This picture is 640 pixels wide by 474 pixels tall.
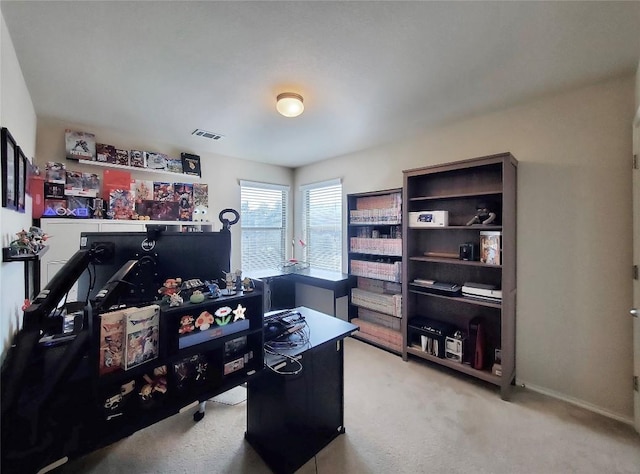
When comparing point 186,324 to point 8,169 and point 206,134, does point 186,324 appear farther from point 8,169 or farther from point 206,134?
point 206,134

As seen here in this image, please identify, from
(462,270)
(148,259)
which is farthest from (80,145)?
(462,270)

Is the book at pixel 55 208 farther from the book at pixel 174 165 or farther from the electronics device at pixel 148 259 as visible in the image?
the electronics device at pixel 148 259

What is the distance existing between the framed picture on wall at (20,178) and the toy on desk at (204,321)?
1659 mm

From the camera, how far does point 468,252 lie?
8.32 feet

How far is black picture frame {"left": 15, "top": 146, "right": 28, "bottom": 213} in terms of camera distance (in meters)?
1.70

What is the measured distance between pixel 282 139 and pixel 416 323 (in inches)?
105

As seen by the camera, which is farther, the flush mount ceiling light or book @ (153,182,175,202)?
book @ (153,182,175,202)

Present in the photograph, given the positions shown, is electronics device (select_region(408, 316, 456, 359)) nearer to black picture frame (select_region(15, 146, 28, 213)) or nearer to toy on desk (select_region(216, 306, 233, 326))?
toy on desk (select_region(216, 306, 233, 326))

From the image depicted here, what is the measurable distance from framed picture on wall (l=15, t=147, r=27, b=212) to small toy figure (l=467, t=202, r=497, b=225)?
11.4 ft

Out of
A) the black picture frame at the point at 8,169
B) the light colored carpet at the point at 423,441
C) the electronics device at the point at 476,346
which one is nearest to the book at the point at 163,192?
the black picture frame at the point at 8,169

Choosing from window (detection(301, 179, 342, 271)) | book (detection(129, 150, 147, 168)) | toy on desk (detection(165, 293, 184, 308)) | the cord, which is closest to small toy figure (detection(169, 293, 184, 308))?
toy on desk (detection(165, 293, 184, 308))

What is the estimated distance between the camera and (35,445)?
828 mm

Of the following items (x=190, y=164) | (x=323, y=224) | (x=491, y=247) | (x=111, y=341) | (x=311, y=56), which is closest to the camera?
(x=111, y=341)

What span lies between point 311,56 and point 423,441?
267 cm
